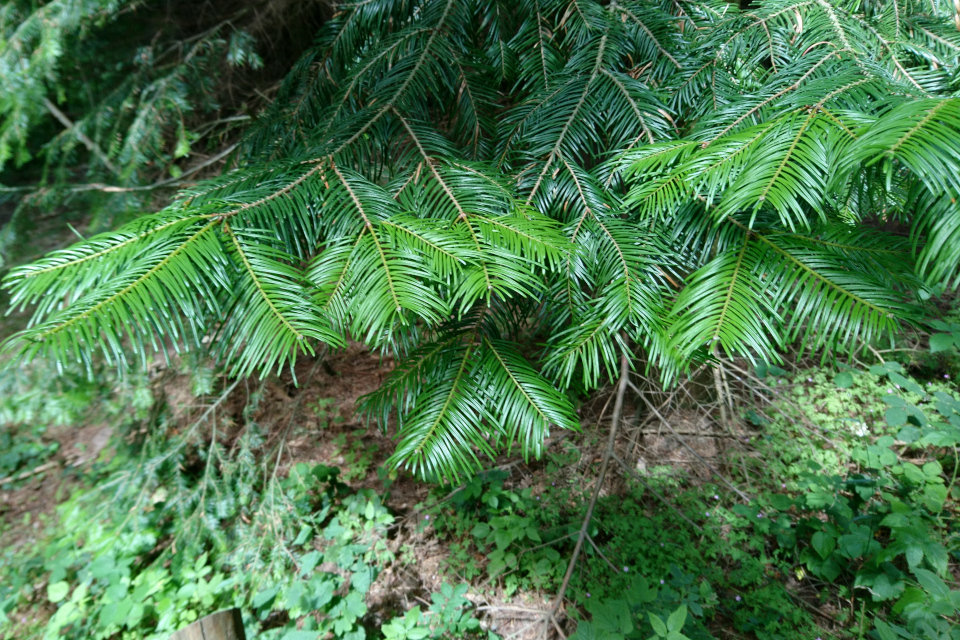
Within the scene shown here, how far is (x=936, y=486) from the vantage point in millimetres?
1764

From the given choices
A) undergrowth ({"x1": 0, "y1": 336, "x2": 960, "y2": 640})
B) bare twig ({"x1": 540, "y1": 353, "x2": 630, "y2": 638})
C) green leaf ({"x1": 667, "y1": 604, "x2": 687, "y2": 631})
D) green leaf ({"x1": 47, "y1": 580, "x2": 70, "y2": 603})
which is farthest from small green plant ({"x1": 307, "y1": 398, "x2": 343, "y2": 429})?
green leaf ({"x1": 667, "y1": 604, "x2": 687, "y2": 631})

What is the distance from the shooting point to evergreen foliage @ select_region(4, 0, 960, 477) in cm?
63

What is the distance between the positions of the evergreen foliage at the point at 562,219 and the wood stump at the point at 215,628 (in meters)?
0.86

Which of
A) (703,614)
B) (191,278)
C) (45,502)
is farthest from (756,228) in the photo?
(45,502)

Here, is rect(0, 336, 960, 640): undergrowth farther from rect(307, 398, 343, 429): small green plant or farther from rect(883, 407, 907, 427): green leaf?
rect(307, 398, 343, 429): small green plant

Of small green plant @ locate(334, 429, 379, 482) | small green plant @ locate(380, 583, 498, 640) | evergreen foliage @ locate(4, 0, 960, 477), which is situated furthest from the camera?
small green plant @ locate(334, 429, 379, 482)

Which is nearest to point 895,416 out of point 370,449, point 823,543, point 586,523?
point 823,543

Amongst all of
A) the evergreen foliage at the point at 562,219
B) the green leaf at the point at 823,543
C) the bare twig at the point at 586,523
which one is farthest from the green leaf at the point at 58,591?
the green leaf at the point at 823,543

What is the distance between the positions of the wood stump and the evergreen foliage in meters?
0.86

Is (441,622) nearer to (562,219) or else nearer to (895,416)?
(562,219)

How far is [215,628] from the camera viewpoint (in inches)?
48.7

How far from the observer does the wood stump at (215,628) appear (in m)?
1.18

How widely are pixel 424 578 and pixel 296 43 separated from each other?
272 cm

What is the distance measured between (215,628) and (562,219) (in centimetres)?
137
